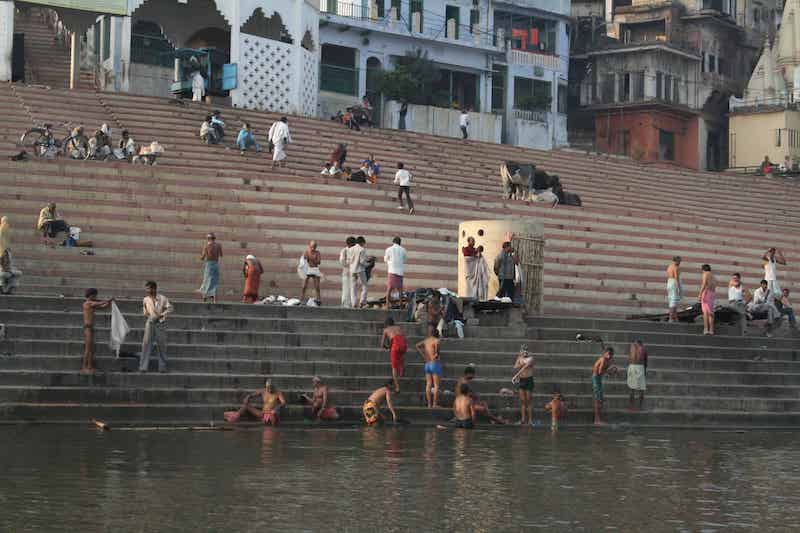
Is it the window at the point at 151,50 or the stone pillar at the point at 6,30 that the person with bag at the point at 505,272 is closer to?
the stone pillar at the point at 6,30

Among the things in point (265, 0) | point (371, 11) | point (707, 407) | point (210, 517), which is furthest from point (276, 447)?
point (371, 11)

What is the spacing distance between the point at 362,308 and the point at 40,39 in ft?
67.8

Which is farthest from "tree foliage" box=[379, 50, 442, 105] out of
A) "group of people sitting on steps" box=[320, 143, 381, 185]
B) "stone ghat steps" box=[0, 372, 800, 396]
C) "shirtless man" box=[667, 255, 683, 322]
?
"stone ghat steps" box=[0, 372, 800, 396]

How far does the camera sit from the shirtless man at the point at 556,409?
22.4 meters

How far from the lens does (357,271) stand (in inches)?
978

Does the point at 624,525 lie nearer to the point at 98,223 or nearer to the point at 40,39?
the point at 98,223

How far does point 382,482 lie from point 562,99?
132 ft

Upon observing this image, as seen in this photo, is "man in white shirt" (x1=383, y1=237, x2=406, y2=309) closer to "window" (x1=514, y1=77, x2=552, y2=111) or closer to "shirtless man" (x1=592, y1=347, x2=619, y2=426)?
"shirtless man" (x1=592, y1=347, x2=619, y2=426)

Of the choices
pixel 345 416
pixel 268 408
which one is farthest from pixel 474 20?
pixel 268 408

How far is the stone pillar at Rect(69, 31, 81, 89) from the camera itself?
38.5 meters

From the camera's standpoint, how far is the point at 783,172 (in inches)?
2019

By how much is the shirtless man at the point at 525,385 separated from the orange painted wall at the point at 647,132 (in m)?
33.1

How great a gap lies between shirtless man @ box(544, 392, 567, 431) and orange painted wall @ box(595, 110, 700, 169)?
32855 millimetres

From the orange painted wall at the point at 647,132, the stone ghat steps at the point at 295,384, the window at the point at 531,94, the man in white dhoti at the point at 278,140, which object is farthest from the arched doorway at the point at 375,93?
the stone ghat steps at the point at 295,384
